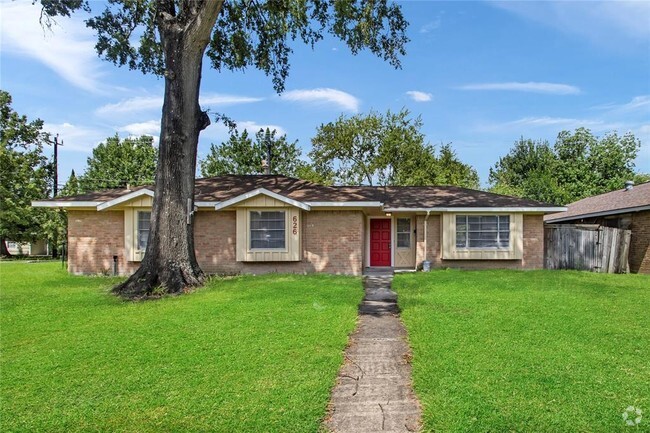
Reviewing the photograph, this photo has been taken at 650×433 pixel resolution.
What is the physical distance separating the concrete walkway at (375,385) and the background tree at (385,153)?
27981mm

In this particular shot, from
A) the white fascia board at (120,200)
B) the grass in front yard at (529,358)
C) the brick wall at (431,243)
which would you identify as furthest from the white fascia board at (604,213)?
the white fascia board at (120,200)

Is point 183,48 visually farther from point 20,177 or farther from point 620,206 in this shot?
point 20,177

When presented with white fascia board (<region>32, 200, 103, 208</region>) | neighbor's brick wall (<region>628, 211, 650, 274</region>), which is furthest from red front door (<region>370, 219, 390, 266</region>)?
white fascia board (<region>32, 200, 103, 208</region>)

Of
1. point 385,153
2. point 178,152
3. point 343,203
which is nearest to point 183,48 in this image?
point 178,152

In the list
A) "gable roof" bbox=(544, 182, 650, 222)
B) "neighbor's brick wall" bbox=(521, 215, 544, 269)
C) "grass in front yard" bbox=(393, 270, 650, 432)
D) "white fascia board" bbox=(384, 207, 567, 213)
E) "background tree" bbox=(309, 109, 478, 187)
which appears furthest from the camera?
"background tree" bbox=(309, 109, 478, 187)

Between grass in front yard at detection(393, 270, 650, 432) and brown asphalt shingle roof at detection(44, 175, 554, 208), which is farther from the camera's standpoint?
brown asphalt shingle roof at detection(44, 175, 554, 208)

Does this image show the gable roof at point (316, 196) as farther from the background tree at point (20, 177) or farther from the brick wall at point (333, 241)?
the background tree at point (20, 177)

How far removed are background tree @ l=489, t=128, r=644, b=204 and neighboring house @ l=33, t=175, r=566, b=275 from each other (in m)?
22.1

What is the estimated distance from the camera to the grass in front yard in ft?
12.5

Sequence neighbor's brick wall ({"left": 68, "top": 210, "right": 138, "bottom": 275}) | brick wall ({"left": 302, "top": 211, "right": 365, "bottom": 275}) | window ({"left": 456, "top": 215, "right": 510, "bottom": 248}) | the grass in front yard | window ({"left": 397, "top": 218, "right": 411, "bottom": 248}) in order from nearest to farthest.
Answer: the grass in front yard
brick wall ({"left": 302, "top": 211, "right": 365, "bottom": 275})
neighbor's brick wall ({"left": 68, "top": 210, "right": 138, "bottom": 275})
window ({"left": 456, "top": 215, "right": 510, "bottom": 248})
window ({"left": 397, "top": 218, "right": 411, "bottom": 248})

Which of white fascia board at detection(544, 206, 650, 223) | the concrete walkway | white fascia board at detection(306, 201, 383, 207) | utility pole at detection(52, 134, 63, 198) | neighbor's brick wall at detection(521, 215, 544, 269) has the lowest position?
the concrete walkway

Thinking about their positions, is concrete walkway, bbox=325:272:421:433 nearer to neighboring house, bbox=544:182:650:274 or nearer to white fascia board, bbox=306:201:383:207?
white fascia board, bbox=306:201:383:207

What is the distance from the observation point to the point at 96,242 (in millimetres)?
14531

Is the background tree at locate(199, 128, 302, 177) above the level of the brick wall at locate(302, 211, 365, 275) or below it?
above
